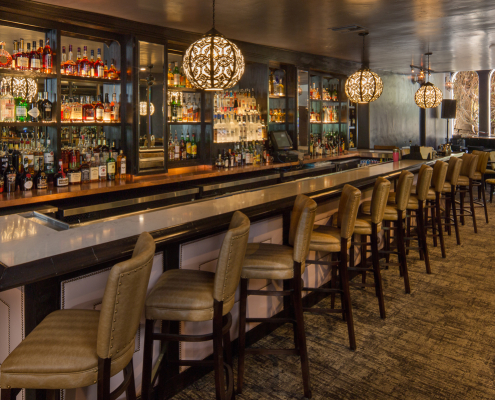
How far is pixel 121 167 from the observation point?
4.59 m

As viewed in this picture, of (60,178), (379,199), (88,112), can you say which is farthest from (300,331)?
(88,112)

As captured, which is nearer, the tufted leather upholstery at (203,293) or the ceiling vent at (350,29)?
the tufted leather upholstery at (203,293)

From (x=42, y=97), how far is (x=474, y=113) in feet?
41.8

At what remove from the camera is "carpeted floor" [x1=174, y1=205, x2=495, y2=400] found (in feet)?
8.18

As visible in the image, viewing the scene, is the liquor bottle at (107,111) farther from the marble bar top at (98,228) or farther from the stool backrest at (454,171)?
the stool backrest at (454,171)

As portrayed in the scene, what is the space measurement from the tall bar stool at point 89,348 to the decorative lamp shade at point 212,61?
194 cm

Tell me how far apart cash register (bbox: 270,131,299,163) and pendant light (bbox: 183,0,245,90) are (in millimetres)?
3278

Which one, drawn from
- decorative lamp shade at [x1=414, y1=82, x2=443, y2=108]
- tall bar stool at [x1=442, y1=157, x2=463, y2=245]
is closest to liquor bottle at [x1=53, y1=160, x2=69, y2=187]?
tall bar stool at [x1=442, y1=157, x2=463, y2=245]

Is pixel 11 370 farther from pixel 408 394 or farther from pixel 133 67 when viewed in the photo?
pixel 133 67

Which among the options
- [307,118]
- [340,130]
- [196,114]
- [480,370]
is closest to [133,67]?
[196,114]

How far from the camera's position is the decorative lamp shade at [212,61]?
3139mm

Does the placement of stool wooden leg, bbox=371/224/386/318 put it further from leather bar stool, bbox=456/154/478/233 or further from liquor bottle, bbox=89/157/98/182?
leather bar stool, bbox=456/154/478/233

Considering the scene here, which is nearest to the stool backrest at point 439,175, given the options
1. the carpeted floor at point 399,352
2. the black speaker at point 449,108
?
the carpeted floor at point 399,352

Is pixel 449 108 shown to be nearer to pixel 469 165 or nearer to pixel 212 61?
pixel 469 165
